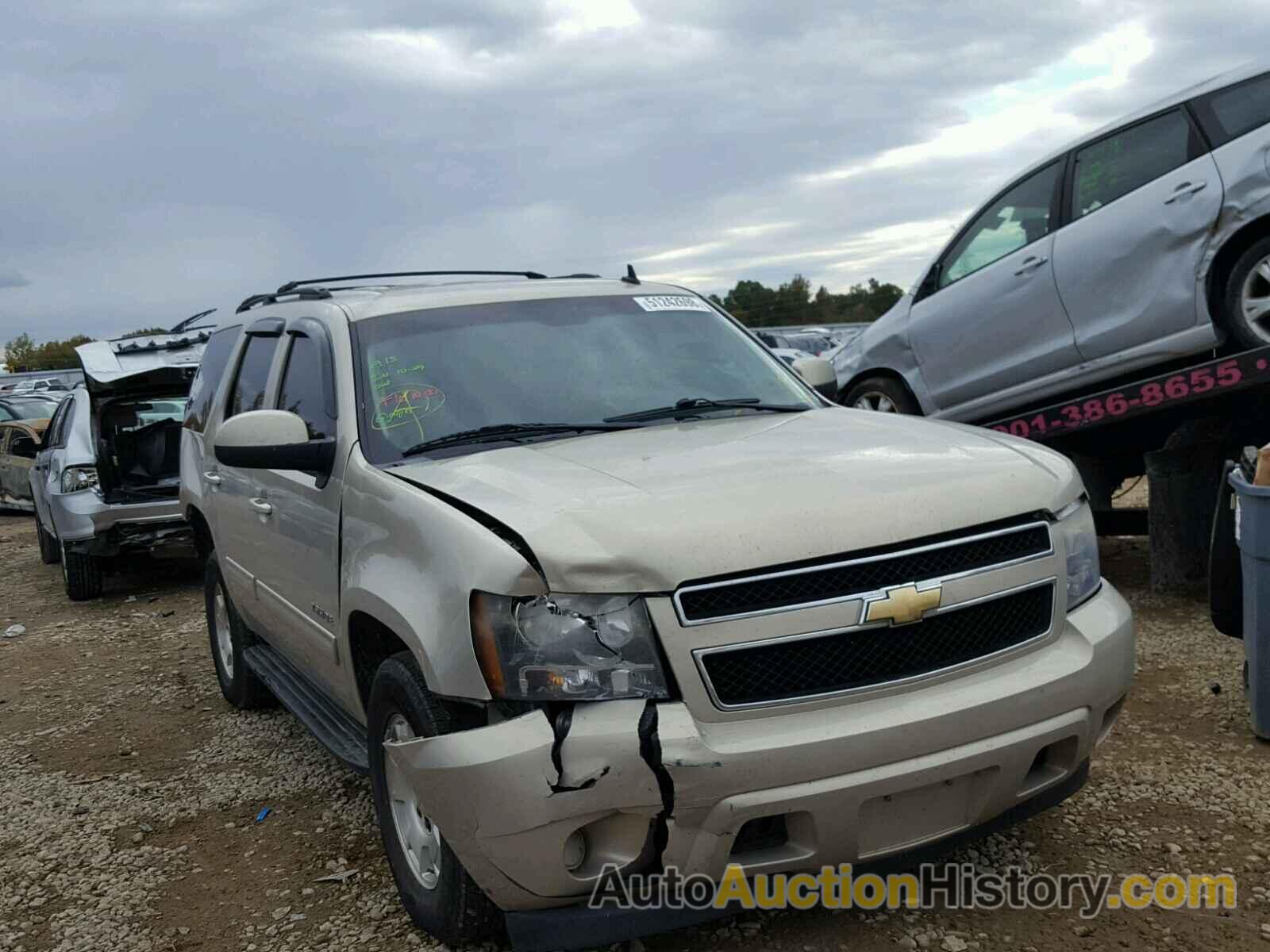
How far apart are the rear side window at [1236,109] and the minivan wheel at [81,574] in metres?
8.23

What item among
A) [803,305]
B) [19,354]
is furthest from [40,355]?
[803,305]

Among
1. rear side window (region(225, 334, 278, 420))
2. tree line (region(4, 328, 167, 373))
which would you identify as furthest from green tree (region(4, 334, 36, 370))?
rear side window (region(225, 334, 278, 420))

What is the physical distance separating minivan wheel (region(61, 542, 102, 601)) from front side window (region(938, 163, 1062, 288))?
681 centimetres

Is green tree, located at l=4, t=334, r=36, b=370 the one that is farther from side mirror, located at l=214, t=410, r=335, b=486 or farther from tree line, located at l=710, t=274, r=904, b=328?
side mirror, located at l=214, t=410, r=335, b=486

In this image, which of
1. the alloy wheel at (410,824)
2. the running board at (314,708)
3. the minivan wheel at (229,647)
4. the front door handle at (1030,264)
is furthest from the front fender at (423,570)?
the front door handle at (1030,264)

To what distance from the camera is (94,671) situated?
22.9ft

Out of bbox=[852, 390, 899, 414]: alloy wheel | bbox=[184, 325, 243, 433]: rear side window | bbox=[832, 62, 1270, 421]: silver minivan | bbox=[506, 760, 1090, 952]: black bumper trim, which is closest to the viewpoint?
bbox=[506, 760, 1090, 952]: black bumper trim

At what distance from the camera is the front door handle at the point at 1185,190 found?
5.64 metres

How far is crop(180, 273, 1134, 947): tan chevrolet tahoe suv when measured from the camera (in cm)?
252

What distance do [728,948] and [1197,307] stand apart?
4.15m

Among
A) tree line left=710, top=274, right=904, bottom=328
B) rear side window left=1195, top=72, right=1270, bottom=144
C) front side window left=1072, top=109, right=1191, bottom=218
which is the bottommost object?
tree line left=710, top=274, right=904, bottom=328

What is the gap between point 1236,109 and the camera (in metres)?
5.66

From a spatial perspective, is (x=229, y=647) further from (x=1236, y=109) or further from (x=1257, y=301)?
(x=1236, y=109)

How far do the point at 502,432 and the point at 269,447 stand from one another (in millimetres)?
706
